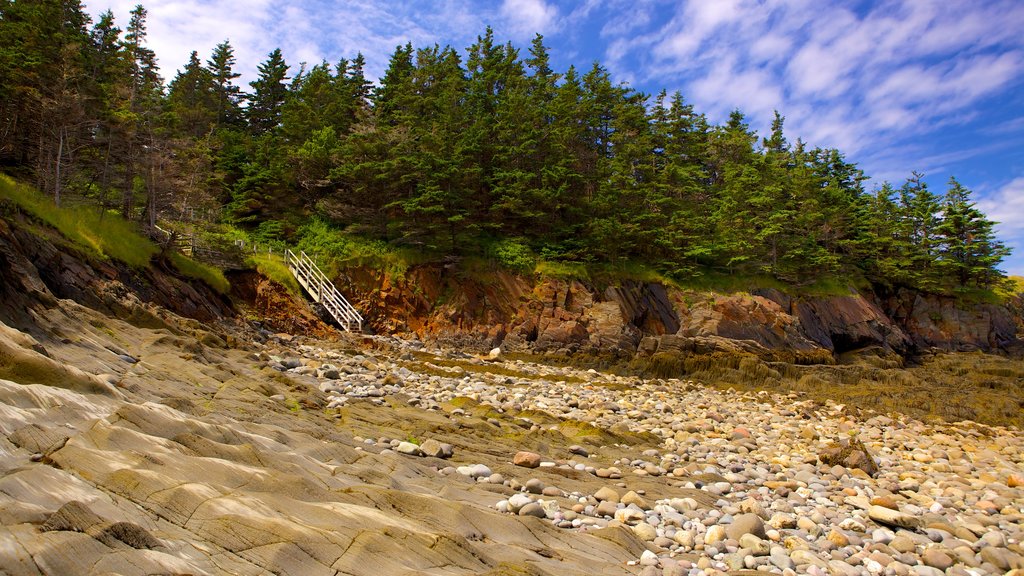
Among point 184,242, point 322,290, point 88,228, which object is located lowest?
point 322,290

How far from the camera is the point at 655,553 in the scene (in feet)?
17.1

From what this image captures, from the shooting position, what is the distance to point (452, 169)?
27.7 meters

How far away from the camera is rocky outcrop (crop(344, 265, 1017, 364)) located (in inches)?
992

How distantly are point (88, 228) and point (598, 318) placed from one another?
20918 mm

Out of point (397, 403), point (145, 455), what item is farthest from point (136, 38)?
point (145, 455)

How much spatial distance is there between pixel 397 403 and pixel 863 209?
4477cm

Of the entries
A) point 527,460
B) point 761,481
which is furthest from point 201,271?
point 761,481

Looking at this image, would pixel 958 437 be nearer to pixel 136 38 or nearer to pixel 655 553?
pixel 655 553

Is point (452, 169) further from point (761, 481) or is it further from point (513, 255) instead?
point (761, 481)

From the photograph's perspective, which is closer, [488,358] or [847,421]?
[847,421]

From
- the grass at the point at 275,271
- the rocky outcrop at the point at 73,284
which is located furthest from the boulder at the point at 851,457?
the grass at the point at 275,271

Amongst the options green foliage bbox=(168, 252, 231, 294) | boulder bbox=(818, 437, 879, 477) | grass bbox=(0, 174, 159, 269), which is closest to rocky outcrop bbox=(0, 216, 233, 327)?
grass bbox=(0, 174, 159, 269)

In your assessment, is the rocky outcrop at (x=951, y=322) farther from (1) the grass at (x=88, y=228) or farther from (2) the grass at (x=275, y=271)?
(1) the grass at (x=88, y=228)

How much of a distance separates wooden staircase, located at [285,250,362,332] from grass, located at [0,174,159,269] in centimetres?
720
